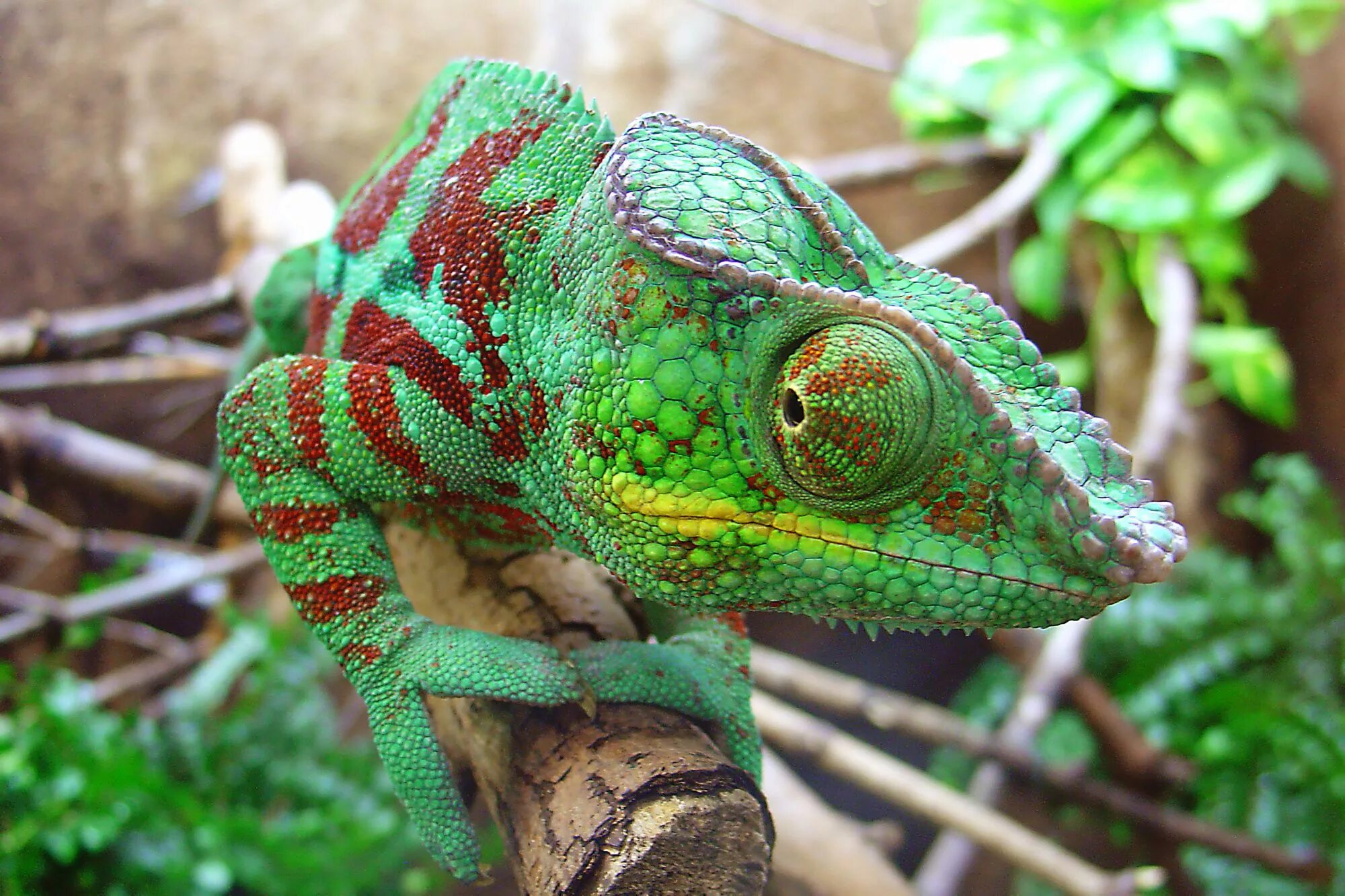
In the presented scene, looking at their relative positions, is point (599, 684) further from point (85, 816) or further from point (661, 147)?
point (85, 816)

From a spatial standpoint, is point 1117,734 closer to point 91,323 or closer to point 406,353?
point 406,353

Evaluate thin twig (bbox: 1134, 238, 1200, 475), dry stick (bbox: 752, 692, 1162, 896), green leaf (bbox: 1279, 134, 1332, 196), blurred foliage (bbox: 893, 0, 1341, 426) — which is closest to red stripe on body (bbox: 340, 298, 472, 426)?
dry stick (bbox: 752, 692, 1162, 896)

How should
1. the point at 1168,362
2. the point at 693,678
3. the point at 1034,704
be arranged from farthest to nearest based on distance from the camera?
the point at 1168,362, the point at 1034,704, the point at 693,678

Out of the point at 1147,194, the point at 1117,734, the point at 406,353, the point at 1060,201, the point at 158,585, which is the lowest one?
the point at 1117,734

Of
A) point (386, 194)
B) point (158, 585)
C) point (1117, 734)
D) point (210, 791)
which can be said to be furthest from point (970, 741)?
point (158, 585)

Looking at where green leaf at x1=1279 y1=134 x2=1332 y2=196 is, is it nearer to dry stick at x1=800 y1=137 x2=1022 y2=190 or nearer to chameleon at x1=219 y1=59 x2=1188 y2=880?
dry stick at x1=800 y1=137 x2=1022 y2=190

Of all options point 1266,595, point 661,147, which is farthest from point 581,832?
point 1266,595

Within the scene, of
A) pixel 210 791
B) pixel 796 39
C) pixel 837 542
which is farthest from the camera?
pixel 796 39
